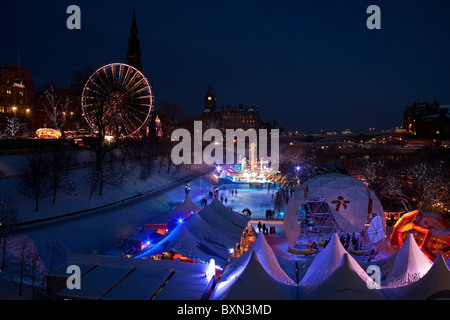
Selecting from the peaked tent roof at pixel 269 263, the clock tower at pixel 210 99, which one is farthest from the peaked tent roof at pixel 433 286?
the clock tower at pixel 210 99

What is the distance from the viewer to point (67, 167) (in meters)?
26.5

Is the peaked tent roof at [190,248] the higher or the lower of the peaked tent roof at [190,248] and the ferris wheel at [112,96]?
the lower

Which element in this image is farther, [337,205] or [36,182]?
[36,182]

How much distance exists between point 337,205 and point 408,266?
6.19 metres

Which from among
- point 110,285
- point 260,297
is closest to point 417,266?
point 260,297

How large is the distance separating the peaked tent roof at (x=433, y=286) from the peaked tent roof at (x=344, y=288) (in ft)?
2.79

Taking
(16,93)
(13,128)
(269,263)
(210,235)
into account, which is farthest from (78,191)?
(16,93)

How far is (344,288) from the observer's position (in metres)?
8.19

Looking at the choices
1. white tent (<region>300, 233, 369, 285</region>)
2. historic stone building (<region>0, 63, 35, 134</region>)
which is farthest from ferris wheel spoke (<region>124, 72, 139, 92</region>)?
historic stone building (<region>0, 63, 35, 134</region>)

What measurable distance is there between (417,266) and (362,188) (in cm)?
710

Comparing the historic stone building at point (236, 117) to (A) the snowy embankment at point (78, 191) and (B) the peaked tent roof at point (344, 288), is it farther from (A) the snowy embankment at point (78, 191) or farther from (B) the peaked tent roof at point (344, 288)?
(B) the peaked tent roof at point (344, 288)

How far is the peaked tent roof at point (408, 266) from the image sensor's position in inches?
408

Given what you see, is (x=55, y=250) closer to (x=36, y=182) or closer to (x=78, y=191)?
(x=36, y=182)

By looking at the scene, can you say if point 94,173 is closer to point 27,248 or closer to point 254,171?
point 27,248
